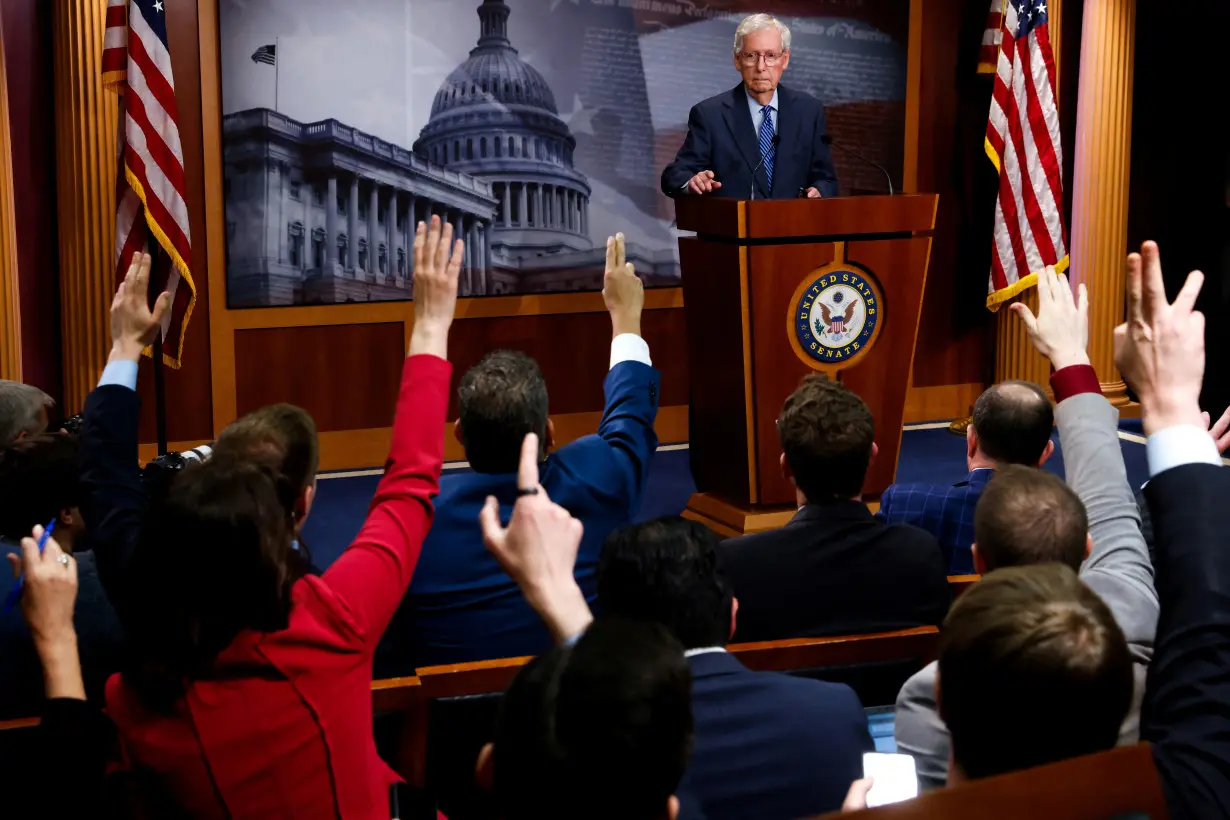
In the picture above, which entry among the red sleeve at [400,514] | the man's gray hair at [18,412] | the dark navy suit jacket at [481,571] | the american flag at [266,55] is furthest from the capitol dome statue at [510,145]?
the red sleeve at [400,514]

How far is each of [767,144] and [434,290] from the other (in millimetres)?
2813

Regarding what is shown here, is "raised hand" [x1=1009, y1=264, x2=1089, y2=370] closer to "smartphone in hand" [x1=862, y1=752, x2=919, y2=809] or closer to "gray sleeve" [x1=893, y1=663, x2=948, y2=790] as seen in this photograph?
"gray sleeve" [x1=893, y1=663, x2=948, y2=790]

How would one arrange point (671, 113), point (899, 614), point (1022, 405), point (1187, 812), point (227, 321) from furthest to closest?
point (671, 113), point (227, 321), point (1022, 405), point (899, 614), point (1187, 812)

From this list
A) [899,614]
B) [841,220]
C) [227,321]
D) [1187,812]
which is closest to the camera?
[1187,812]

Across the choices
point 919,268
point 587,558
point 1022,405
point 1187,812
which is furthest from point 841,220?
point 1187,812

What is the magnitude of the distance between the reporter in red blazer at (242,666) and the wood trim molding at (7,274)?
3865 millimetres

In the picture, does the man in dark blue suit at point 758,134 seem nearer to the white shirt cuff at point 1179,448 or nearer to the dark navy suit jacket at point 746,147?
→ the dark navy suit jacket at point 746,147

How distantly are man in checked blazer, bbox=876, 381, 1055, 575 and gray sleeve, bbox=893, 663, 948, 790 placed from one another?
45.9 inches

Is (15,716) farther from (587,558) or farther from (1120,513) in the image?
(1120,513)

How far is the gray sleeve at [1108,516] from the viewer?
1.95 m

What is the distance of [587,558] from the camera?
2.56 m

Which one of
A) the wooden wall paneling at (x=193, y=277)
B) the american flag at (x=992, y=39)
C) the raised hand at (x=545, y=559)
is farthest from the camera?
the american flag at (x=992, y=39)

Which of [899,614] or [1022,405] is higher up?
[1022,405]

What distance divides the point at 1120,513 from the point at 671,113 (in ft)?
14.4
